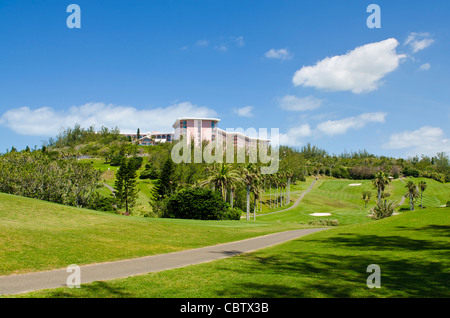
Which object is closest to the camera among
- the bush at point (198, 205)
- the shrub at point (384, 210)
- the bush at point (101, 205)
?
the shrub at point (384, 210)

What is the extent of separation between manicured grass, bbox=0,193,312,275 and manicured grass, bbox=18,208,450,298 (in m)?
5.20

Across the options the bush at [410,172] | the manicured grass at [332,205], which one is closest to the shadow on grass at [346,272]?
the manicured grass at [332,205]

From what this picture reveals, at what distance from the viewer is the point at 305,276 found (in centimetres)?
1109

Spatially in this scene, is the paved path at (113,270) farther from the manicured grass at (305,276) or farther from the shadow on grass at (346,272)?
the shadow on grass at (346,272)

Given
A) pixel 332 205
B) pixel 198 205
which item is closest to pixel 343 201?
pixel 332 205

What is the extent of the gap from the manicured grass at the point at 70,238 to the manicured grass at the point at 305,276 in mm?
5201

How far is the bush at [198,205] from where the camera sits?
176 ft

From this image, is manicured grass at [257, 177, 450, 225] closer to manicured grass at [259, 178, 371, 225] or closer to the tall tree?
manicured grass at [259, 178, 371, 225]

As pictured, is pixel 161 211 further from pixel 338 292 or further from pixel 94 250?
pixel 338 292

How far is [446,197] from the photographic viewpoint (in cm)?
10850

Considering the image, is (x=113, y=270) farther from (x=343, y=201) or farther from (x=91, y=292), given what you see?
(x=343, y=201)

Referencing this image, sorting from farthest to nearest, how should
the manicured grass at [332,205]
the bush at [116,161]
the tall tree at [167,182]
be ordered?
1. the bush at [116,161]
2. the tall tree at [167,182]
3. the manicured grass at [332,205]

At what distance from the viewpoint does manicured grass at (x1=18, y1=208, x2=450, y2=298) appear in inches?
346
